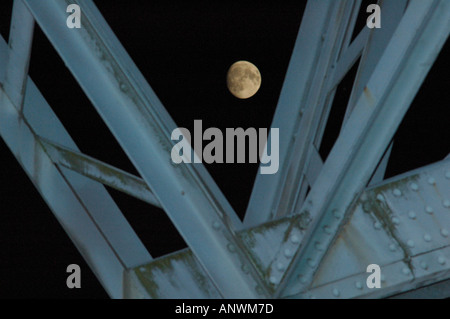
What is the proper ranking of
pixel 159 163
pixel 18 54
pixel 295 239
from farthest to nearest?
pixel 18 54
pixel 295 239
pixel 159 163

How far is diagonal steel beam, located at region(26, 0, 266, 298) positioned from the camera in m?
2.79

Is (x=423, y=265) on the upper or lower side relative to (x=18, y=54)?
lower

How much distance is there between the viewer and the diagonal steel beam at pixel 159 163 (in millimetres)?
2785

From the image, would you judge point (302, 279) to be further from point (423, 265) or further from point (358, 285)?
point (423, 265)

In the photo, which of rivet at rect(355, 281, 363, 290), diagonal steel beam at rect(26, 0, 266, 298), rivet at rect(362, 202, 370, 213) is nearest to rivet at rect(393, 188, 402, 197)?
rivet at rect(362, 202, 370, 213)

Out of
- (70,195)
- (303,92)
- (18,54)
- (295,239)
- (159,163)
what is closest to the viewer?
(159,163)

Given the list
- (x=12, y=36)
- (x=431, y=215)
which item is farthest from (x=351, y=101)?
(x=12, y=36)

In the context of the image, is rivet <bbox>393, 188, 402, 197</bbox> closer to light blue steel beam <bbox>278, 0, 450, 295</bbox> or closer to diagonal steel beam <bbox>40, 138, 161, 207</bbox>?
light blue steel beam <bbox>278, 0, 450, 295</bbox>

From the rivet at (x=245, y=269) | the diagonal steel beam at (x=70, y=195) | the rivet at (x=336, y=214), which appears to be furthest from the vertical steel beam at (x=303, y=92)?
the rivet at (x=245, y=269)

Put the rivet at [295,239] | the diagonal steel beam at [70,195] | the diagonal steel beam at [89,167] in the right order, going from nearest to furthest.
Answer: the rivet at [295,239], the diagonal steel beam at [70,195], the diagonal steel beam at [89,167]

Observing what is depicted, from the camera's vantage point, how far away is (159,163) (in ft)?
9.15

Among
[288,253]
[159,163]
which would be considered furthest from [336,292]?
[159,163]

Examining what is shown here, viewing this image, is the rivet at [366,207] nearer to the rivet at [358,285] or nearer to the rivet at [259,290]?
the rivet at [358,285]

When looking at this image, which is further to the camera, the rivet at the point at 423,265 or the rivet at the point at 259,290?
the rivet at the point at 423,265
